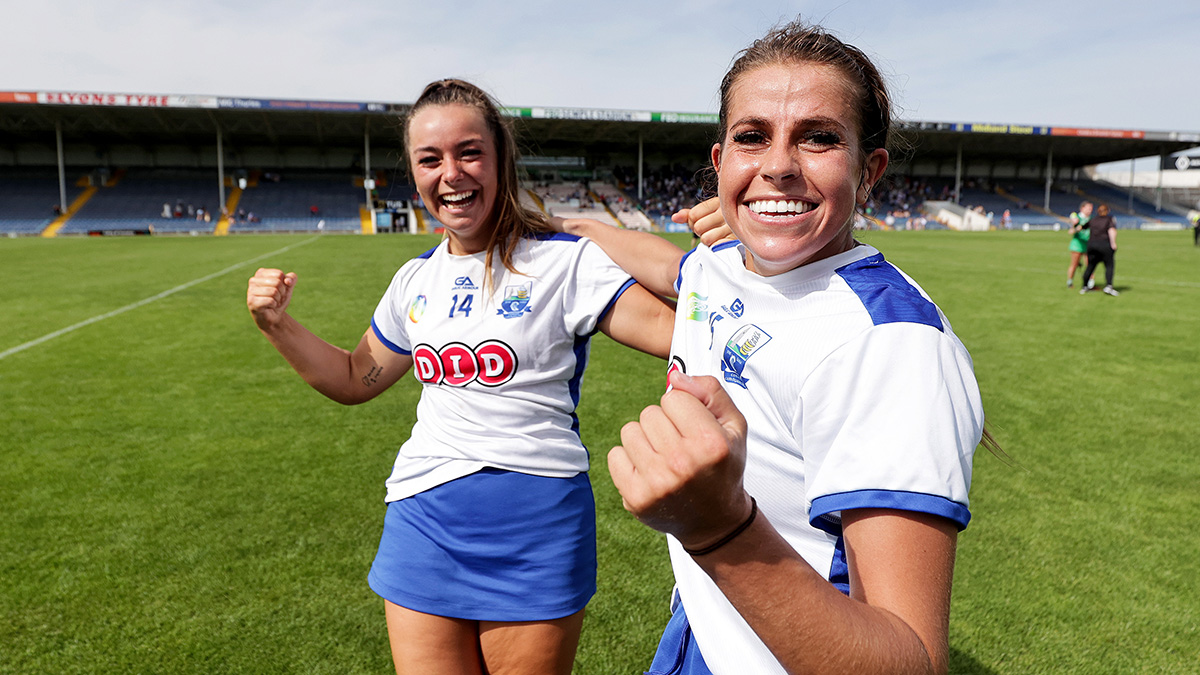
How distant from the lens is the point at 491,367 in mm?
1912

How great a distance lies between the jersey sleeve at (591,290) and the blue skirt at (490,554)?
1.49 ft

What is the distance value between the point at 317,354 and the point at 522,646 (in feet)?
3.64

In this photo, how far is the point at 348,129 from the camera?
43.7 metres

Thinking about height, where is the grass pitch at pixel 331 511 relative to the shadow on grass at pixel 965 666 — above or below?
above

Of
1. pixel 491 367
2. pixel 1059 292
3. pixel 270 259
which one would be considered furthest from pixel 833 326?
pixel 270 259

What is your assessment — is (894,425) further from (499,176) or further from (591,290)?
(499,176)

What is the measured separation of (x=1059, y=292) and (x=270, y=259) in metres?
19.6

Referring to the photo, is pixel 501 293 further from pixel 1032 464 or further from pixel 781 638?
pixel 1032 464

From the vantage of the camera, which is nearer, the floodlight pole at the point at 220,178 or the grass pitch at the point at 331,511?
the grass pitch at the point at 331,511

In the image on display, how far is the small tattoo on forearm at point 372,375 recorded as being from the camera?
2.33 meters

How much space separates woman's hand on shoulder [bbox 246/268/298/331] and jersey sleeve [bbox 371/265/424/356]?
0.28 m

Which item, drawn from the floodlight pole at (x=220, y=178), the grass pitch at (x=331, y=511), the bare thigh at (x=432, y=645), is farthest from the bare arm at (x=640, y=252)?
the floodlight pole at (x=220, y=178)

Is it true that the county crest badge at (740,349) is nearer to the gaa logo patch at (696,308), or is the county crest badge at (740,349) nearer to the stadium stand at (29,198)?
the gaa logo patch at (696,308)

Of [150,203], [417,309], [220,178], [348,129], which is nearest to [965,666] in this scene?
[417,309]
